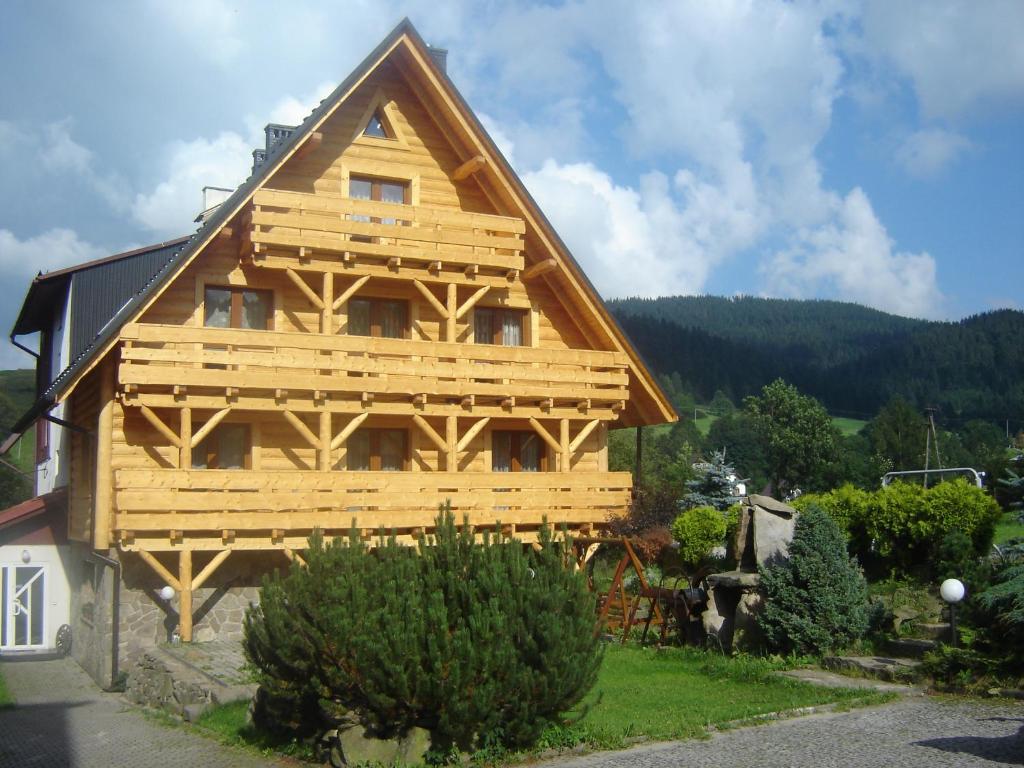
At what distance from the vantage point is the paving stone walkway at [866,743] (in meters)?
10.5

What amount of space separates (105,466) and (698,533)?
13.3 m

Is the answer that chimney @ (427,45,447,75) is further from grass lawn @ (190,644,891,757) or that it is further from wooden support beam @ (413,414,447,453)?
grass lawn @ (190,644,891,757)

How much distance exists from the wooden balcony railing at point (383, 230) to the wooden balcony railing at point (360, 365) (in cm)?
178

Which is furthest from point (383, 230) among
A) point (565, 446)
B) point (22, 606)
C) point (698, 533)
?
point (22, 606)

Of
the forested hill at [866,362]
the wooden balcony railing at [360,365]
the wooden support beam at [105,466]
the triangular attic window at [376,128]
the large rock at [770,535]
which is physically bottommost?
the large rock at [770,535]

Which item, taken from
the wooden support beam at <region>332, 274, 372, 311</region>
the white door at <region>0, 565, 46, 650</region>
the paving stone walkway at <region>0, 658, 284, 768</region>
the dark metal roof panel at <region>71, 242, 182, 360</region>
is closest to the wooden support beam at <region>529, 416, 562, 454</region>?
the wooden support beam at <region>332, 274, 372, 311</region>

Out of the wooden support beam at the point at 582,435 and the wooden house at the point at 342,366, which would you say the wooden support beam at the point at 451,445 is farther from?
the wooden support beam at the point at 582,435

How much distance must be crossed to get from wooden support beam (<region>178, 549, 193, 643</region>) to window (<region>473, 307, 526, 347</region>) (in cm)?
801

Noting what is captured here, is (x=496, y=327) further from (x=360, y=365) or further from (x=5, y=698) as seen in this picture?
(x=5, y=698)

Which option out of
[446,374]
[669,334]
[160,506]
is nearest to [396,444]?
[446,374]

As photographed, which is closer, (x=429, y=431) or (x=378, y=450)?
(x=429, y=431)

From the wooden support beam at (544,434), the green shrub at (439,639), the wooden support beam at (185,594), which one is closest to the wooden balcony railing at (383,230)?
the wooden support beam at (544,434)

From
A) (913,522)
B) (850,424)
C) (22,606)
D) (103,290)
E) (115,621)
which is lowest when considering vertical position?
(22,606)

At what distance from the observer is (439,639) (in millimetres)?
10797
